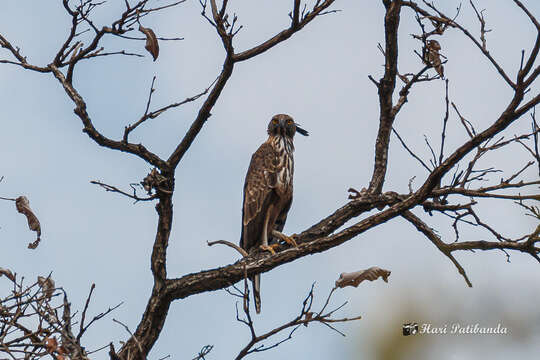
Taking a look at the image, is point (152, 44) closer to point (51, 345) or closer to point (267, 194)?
point (51, 345)

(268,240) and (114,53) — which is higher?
(114,53)

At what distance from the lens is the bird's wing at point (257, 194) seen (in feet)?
21.8

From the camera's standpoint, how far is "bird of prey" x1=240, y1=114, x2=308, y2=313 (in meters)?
6.64

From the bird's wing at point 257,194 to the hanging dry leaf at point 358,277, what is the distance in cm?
275

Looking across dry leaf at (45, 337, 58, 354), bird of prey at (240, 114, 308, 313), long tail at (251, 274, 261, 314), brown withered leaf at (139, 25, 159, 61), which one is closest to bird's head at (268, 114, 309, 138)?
bird of prey at (240, 114, 308, 313)

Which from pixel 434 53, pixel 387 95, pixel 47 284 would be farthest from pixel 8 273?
pixel 434 53

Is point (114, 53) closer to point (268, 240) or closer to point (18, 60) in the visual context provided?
point (18, 60)

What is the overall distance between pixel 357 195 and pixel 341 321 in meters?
1.68

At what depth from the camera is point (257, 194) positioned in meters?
6.83

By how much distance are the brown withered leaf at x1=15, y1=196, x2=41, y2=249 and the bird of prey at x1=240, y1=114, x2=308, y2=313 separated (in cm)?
229

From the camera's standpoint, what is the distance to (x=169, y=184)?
4.57 m

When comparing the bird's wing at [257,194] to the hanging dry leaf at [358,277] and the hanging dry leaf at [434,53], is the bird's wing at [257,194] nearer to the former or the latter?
the hanging dry leaf at [434,53]

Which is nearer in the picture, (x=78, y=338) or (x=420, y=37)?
(x=78, y=338)

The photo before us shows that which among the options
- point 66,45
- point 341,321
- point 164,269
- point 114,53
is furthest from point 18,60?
point 341,321
